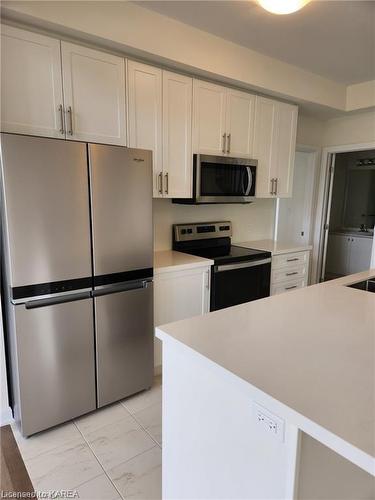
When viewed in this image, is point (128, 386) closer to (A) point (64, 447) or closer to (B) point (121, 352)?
(B) point (121, 352)

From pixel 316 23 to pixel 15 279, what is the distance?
2.61 meters

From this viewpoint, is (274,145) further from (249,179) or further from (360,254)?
(360,254)

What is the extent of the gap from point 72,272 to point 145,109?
130 centimetres

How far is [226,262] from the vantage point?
2.78 metres

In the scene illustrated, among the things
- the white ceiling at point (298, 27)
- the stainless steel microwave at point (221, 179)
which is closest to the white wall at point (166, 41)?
the white ceiling at point (298, 27)

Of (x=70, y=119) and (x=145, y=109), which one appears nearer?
(x=70, y=119)

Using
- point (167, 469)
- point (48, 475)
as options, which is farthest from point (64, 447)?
point (167, 469)

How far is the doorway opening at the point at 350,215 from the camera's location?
17.2ft

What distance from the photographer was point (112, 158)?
1962 mm

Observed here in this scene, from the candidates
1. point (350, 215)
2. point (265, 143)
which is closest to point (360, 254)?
point (350, 215)

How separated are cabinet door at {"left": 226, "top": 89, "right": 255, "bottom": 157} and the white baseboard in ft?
8.41

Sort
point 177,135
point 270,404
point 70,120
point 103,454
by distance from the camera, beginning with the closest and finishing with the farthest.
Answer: point 270,404 < point 103,454 < point 70,120 < point 177,135

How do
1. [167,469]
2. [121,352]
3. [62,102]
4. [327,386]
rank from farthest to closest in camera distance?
[121,352] < [62,102] < [167,469] < [327,386]

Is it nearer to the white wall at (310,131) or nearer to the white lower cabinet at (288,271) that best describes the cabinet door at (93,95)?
the white lower cabinet at (288,271)
